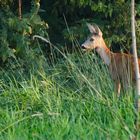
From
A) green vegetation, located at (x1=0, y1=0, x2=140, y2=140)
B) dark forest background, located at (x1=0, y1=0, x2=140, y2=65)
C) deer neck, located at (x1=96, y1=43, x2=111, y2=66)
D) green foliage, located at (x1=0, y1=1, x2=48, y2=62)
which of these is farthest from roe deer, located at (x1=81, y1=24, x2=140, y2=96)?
green foliage, located at (x1=0, y1=1, x2=48, y2=62)

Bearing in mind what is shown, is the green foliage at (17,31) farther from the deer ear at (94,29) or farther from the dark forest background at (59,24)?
the deer ear at (94,29)

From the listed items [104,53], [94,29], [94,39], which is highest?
[94,29]

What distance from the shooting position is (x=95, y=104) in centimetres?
836

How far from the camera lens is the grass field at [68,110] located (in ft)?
24.2

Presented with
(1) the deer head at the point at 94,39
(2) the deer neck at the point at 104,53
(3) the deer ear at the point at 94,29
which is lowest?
(2) the deer neck at the point at 104,53

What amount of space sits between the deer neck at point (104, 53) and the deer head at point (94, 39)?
55mm

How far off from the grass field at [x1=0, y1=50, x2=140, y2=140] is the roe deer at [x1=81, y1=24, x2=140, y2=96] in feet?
1.12

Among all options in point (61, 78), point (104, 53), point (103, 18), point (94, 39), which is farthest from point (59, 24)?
point (61, 78)

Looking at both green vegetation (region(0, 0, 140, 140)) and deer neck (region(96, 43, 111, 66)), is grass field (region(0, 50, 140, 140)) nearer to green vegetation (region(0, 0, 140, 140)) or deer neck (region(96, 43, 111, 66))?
green vegetation (region(0, 0, 140, 140))

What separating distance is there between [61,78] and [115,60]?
3.71ft

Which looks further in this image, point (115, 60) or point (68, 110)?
point (115, 60)

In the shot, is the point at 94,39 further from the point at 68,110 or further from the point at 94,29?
the point at 68,110

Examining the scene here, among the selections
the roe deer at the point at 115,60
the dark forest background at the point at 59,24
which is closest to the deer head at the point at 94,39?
the roe deer at the point at 115,60

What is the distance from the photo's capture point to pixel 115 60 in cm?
1132
